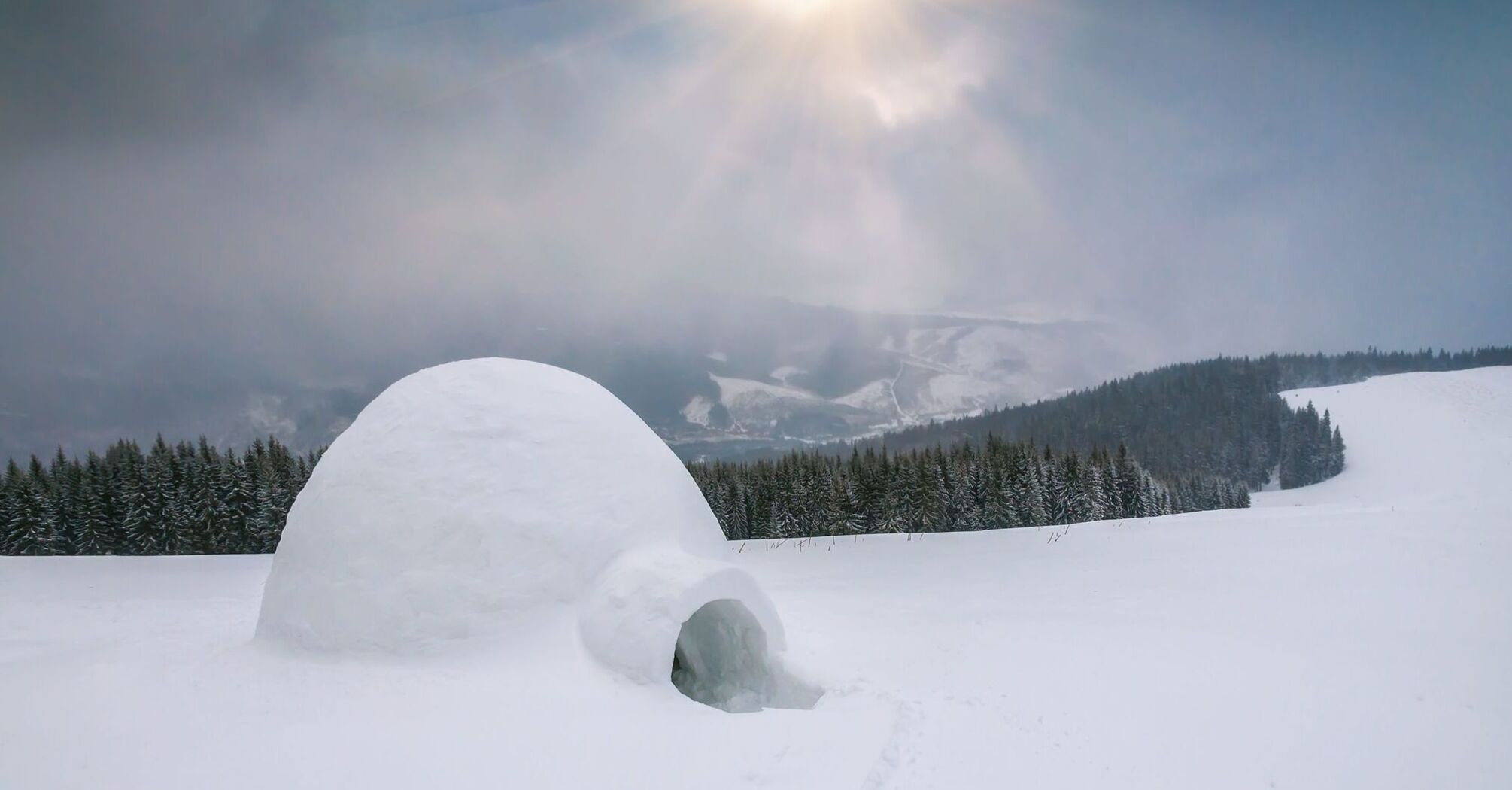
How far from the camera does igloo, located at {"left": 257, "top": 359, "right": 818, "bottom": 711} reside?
8.32 m

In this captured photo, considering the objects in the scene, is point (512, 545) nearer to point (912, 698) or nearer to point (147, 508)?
point (912, 698)

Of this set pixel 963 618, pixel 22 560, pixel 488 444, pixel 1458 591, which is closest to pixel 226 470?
pixel 22 560

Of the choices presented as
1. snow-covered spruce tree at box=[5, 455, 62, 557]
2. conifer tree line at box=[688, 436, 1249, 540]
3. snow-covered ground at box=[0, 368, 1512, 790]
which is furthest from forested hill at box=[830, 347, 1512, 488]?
snow-covered spruce tree at box=[5, 455, 62, 557]

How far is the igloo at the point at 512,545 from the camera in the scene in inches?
328

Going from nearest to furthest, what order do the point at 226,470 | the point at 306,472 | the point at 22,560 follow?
the point at 22,560 < the point at 226,470 < the point at 306,472

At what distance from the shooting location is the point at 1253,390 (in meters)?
101

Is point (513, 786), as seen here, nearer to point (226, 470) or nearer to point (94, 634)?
point (94, 634)

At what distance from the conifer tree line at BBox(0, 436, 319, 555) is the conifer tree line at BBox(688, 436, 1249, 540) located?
23560mm

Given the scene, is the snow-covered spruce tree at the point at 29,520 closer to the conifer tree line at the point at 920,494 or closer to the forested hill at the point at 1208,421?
the conifer tree line at the point at 920,494

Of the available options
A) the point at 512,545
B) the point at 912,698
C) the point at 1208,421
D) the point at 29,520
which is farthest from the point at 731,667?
the point at 1208,421

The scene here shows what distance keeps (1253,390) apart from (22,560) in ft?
414

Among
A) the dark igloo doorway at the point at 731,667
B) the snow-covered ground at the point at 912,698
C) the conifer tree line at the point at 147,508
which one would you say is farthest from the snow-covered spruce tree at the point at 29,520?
the dark igloo doorway at the point at 731,667

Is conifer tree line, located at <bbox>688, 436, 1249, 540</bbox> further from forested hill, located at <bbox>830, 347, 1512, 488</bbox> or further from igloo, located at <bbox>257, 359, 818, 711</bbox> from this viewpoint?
igloo, located at <bbox>257, 359, 818, 711</bbox>

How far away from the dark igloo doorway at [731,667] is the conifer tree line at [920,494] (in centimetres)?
2814
